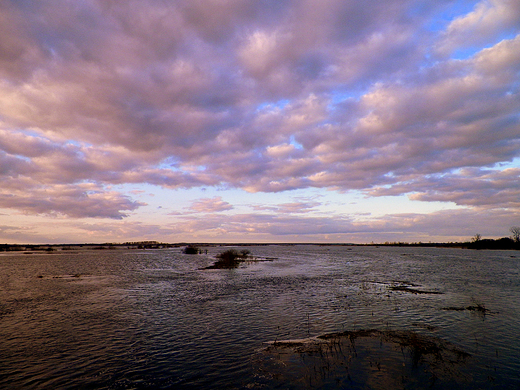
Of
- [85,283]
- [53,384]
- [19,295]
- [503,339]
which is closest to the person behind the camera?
[53,384]

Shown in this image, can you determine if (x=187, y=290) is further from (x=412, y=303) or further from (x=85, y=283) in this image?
(x=412, y=303)

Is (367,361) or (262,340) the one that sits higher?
(367,361)

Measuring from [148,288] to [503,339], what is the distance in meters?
33.7

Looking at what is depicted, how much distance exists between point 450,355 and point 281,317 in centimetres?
1087

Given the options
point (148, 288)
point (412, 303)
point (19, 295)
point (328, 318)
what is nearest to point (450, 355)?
point (328, 318)

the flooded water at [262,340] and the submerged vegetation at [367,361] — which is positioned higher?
the submerged vegetation at [367,361]

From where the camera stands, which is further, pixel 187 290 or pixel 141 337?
pixel 187 290

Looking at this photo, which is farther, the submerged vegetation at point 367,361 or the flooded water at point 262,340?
the flooded water at point 262,340

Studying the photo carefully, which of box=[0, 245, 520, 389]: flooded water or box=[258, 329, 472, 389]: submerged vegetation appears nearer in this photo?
box=[258, 329, 472, 389]: submerged vegetation

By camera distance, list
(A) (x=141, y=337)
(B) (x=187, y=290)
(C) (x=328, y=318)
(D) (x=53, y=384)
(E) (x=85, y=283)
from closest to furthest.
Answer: (D) (x=53, y=384) → (A) (x=141, y=337) → (C) (x=328, y=318) → (B) (x=187, y=290) → (E) (x=85, y=283)

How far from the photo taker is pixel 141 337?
17172 millimetres

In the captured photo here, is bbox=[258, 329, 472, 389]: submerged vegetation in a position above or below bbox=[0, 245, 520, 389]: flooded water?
above

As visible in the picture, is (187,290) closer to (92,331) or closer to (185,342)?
(92,331)

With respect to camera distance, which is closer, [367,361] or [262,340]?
[367,361]
